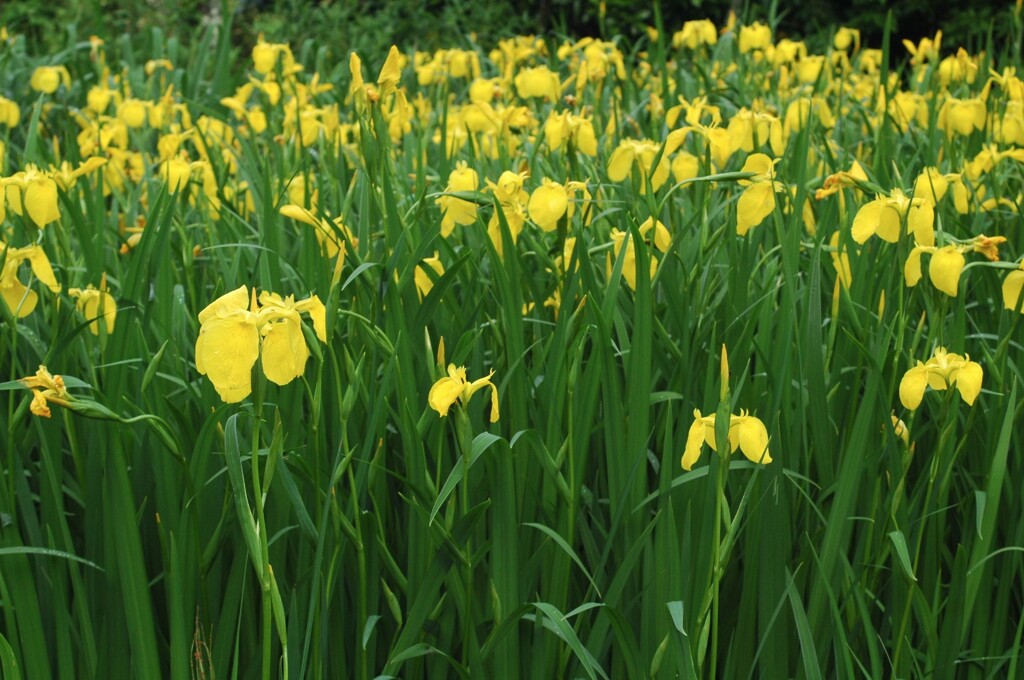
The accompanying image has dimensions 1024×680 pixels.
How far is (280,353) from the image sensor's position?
101 cm

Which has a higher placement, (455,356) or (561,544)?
(455,356)

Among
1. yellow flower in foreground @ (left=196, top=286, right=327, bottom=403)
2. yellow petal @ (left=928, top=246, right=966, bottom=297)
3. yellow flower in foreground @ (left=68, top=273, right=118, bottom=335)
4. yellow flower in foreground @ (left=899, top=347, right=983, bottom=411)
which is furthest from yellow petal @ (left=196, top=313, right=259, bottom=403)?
yellow petal @ (left=928, top=246, right=966, bottom=297)

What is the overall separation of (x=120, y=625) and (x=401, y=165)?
4.78 feet

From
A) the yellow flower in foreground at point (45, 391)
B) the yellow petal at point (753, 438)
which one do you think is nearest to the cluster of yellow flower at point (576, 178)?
the yellow petal at point (753, 438)

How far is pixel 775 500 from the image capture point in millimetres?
1273

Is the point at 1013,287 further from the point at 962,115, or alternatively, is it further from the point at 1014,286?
the point at 962,115

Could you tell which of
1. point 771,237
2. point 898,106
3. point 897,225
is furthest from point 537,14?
point 897,225

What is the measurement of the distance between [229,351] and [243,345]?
0.01 meters

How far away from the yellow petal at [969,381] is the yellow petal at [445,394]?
531 mm

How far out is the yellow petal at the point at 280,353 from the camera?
1.01 metres

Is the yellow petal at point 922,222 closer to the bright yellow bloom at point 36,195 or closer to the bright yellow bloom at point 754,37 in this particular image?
the bright yellow bloom at point 36,195

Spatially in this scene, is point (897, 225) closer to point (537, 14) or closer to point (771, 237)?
point (771, 237)

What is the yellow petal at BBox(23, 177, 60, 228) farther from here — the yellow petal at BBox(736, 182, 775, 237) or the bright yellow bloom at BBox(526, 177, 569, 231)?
the yellow petal at BBox(736, 182, 775, 237)

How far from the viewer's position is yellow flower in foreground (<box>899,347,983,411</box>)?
1229 mm
